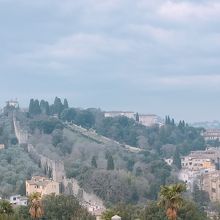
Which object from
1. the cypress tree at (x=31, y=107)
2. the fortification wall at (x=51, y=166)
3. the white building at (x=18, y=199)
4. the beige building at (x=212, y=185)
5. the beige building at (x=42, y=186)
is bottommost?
the beige building at (x=212, y=185)

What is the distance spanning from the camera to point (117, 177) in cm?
6794

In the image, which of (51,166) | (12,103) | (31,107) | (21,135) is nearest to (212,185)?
(51,166)

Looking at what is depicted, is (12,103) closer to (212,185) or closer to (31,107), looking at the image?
(31,107)

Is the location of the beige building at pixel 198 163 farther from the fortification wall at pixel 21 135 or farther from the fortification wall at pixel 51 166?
the fortification wall at pixel 51 166

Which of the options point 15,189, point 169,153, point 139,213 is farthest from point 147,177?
point 169,153

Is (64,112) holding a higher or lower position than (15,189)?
higher

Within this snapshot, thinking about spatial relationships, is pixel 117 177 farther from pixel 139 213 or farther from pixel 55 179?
pixel 139 213

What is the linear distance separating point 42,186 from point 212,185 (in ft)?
76.6

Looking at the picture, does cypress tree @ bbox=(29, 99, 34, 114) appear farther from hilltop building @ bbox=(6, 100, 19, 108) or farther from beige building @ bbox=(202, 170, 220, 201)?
beige building @ bbox=(202, 170, 220, 201)

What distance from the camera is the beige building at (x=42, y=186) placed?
224ft

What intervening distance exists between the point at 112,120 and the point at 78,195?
196 feet

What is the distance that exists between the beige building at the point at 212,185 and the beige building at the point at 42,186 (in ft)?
63.0

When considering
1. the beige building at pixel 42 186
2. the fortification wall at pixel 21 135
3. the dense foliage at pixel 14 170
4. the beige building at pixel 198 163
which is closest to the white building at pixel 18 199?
the beige building at pixel 42 186

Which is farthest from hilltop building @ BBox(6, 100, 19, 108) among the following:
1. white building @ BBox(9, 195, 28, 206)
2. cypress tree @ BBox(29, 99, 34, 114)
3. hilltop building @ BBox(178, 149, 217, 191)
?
white building @ BBox(9, 195, 28, 206)
